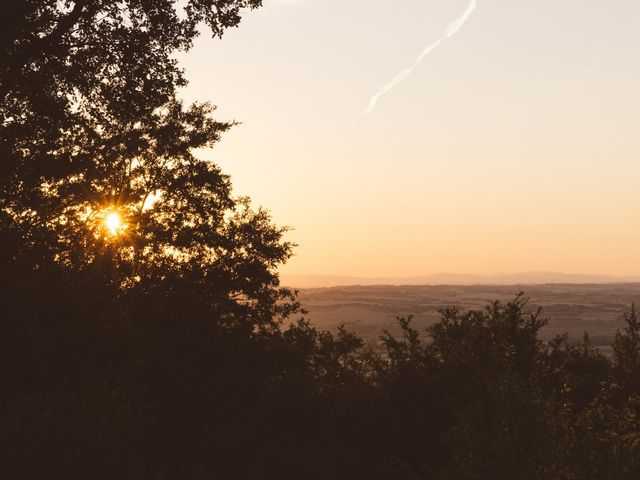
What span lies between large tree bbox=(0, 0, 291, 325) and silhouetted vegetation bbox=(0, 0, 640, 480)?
64mm

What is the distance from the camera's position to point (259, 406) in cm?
1991

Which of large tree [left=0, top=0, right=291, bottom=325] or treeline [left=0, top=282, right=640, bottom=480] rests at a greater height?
large tree [left=0, top=0, right=291, bottom=325]

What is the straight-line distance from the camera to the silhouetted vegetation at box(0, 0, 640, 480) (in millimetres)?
10641

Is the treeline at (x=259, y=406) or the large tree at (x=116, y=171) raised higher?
the large tree at (x=116, y=171)

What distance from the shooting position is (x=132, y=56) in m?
13.9

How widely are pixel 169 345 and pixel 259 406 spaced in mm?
5064

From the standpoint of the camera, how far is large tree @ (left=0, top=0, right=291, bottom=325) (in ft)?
41.4

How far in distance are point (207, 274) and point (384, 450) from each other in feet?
35.4

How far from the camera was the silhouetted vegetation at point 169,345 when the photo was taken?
34.9ft

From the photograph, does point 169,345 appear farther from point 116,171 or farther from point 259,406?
point 116,171

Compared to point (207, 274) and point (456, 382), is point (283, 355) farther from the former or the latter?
point (456, 382)

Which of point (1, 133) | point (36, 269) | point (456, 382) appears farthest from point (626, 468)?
point (1, 133)

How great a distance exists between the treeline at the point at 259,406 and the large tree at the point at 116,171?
141 centimetres

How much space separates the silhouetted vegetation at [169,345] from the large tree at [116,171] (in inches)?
2.5
